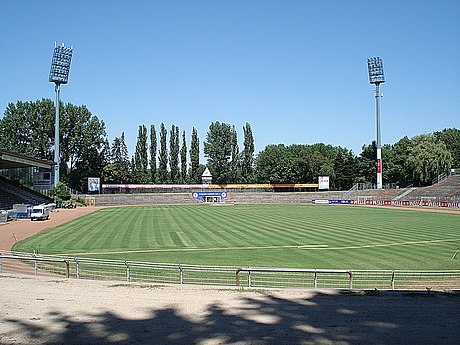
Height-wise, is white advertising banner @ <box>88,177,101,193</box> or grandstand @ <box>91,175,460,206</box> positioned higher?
white advertising banner @ <box>88,177,101,193</box>

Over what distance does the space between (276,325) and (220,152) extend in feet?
407

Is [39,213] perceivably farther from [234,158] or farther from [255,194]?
[234,158]

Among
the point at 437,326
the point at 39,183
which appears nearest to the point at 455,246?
the point at 437,326

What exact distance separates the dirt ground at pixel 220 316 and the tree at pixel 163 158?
112 metres

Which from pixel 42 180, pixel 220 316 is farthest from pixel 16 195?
pixel 220 316

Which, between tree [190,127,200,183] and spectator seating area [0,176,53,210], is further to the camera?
tree [190,127,200,183]

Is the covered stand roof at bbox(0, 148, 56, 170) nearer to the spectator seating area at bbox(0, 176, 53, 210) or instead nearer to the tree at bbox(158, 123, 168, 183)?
the spectator seating area at bbox(0, 176, 53, 210)

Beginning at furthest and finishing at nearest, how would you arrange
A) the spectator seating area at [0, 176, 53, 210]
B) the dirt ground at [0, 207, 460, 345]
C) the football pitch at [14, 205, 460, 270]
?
the spectator seating area at [0, 176, 53, 210]
the football pitch at [14, 205, 460, 270]
the dirt ground at [0, 207, 460, 345]

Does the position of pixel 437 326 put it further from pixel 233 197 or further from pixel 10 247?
pixel 233 197

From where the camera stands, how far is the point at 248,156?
131125mm

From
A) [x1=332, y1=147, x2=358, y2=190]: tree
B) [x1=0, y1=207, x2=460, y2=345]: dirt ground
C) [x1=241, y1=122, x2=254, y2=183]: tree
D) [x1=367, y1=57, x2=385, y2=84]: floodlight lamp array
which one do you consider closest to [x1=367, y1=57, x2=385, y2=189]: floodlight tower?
[x1=367, y1=57, x2=385, y2=84]: floodlight lamp array

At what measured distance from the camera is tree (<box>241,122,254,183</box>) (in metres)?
131

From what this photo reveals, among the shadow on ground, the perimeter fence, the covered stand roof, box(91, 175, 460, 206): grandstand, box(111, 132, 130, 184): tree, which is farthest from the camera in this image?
box(111, 132, 130, 184): tree

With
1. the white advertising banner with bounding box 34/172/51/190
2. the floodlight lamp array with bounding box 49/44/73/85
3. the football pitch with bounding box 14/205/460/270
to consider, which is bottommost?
the football pitch with bounding box 14/205/460/270
